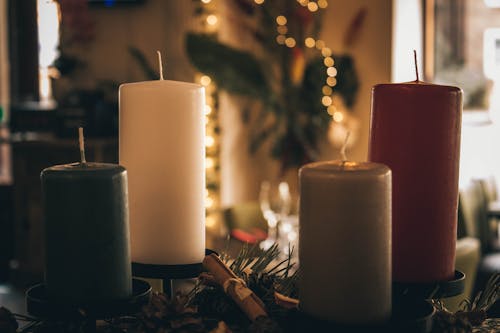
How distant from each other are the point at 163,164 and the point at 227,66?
378 cm

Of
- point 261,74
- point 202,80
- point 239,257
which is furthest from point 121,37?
point 239,257

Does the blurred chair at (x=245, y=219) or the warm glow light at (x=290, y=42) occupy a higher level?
the warm glow light at (x=290, y=42)

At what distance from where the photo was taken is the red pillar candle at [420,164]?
67 centimetres

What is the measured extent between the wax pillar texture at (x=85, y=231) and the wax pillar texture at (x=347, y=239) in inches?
Answer: 6.2

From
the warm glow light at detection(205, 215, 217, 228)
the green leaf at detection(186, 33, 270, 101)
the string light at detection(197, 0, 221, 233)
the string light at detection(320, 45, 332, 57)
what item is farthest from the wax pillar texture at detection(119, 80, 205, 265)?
the string light at detection(320, 45, 332, 57)

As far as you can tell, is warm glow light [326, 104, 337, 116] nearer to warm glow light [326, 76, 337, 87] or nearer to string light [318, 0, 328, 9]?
warm glow light [326, 76, 337, 87]

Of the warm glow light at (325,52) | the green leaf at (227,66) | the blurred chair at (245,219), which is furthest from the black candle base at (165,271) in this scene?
the warm glow light at (325,52)

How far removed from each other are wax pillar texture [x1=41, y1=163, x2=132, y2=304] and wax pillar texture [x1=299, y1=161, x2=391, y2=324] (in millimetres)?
158

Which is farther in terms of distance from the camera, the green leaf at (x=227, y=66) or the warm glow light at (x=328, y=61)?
the warm glow light at (x=328, y=61)

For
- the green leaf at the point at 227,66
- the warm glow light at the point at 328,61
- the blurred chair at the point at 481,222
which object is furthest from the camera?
the warm glow light at the point at 328,61

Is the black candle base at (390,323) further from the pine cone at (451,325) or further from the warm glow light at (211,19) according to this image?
the warm glow light at (211,19)

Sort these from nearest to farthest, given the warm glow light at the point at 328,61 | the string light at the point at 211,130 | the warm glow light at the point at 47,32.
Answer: the string light at the point at 211,130 < the warm glow light at the point at 328,61 < the warm glow light at the point at 47,32

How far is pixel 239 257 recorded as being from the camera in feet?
2.77

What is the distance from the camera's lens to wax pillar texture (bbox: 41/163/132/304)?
614mm
